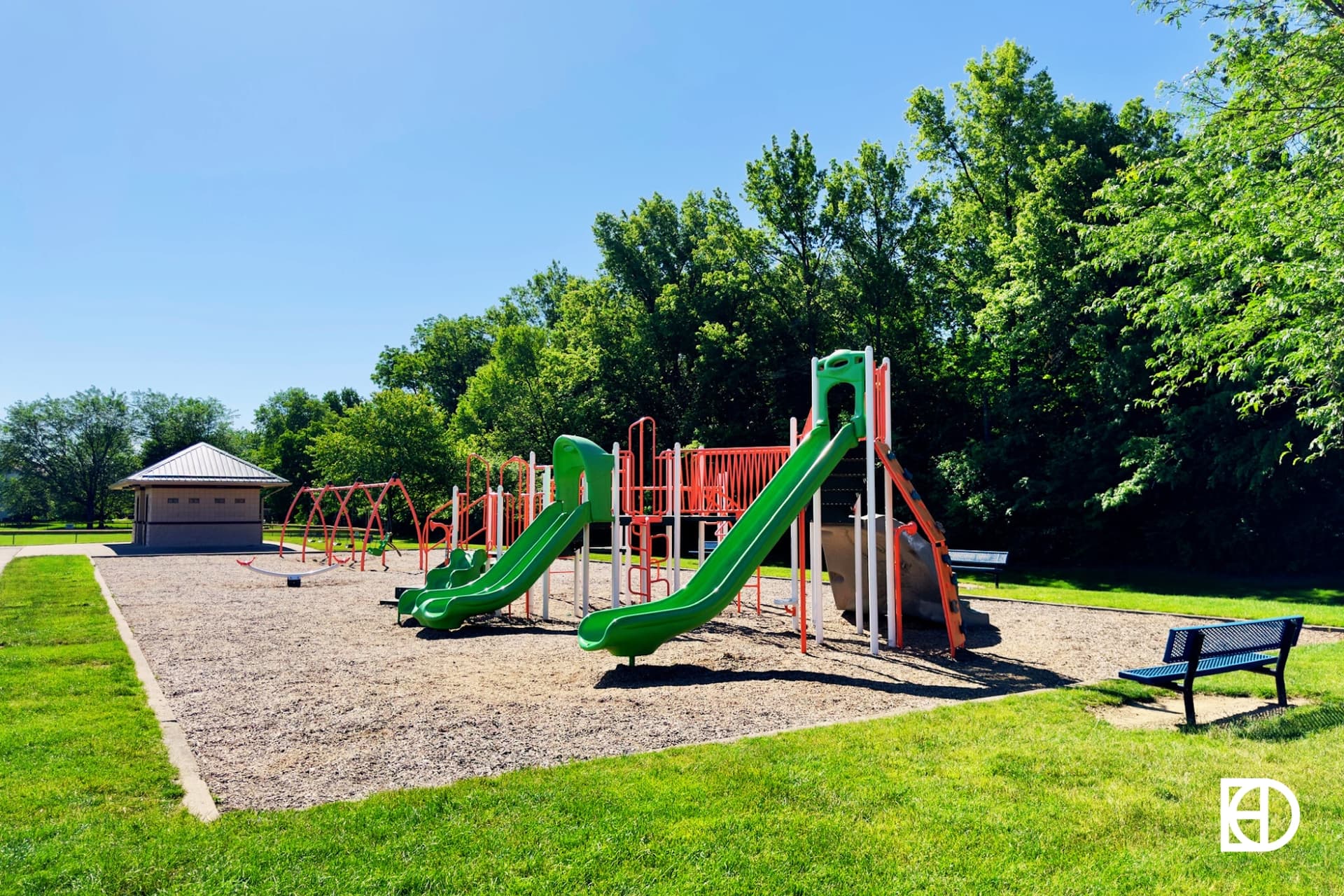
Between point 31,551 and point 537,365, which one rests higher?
point 537,365

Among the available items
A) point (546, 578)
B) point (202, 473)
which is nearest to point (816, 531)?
point (546, 578)

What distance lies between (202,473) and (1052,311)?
33.3m

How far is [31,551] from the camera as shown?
1185 inches

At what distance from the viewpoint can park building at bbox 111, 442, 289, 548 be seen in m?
34.9

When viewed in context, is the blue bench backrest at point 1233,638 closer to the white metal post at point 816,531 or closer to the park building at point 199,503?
the white metal post at point 816,531

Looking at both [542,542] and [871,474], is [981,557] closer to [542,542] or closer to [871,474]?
[871,474]

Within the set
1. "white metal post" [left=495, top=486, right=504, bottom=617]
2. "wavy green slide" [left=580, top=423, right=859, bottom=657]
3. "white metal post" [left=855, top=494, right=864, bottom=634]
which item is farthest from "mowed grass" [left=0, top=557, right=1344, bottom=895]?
"white metal post" [left=495, top=486, right=504, bottom=617]

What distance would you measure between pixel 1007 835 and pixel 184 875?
377 centimetres

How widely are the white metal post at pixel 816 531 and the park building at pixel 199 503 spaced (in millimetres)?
30934

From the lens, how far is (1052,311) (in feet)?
79.7

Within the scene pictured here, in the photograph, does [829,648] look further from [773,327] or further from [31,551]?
[31,551]

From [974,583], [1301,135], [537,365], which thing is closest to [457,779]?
[1301,135]

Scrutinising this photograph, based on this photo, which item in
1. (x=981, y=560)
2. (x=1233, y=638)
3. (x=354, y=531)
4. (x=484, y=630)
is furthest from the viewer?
(x=354, y=531)

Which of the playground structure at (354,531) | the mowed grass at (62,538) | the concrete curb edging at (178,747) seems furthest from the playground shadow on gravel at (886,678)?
the mowed grass at (62,538)
